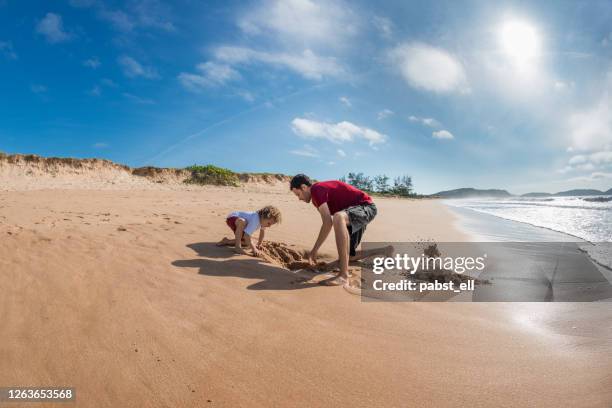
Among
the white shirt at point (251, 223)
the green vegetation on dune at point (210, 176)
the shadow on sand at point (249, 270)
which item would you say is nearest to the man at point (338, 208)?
the shadow on sand at point (249, 270)

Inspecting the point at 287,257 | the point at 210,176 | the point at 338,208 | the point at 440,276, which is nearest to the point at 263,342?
the point at 338,208

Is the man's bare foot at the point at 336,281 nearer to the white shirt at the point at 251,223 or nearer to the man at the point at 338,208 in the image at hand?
the man at the point at 338,208

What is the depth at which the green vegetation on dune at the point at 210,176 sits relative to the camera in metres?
28.7

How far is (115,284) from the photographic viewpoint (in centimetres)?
Result: 290

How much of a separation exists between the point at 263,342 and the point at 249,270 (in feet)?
5.26

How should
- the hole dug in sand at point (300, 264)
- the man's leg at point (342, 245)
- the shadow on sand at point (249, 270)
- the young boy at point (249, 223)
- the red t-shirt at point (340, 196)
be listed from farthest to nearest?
the young boy at point (249, 223), the red t-shirt at point (340, 196), the hole dug in sand at point (300, 264), the man's leg at point (342, 245), the shadow on sand at point (249, 270)

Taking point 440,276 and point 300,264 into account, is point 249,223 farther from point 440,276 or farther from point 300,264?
point 440,276

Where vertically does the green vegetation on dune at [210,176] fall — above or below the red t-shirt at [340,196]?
above

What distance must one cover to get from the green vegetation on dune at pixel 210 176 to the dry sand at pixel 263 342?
2575cm

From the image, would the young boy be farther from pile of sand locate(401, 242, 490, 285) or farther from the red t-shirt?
pile of sand locate(401, 242, 490, 285)

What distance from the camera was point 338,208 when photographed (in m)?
4.16

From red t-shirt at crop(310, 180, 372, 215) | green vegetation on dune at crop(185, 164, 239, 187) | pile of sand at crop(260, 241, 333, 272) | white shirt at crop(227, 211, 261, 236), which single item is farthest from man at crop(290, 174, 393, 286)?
green vegetation on dune at crop(185, 164, 239, 187)

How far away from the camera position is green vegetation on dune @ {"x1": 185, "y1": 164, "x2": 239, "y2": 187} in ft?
94.2

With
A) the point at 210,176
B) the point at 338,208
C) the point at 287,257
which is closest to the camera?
the point at 338,208
